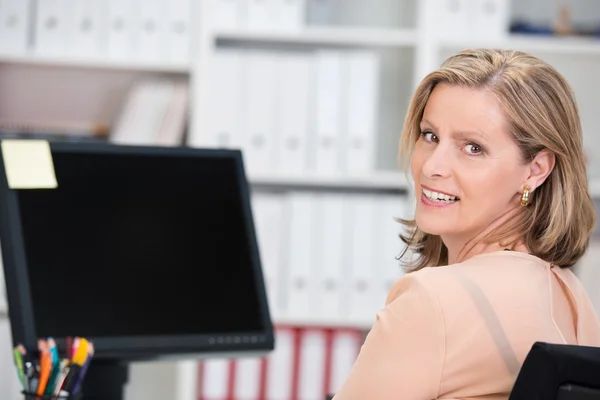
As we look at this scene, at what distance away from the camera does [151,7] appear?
2.76 metres

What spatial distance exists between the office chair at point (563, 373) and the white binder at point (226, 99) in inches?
74.0

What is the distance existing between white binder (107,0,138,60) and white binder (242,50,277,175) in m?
0.36

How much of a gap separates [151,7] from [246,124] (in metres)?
0.45

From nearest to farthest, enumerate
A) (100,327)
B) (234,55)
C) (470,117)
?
(470,117) → (100,327) → (234,55)

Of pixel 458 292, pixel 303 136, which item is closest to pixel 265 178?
pixel 303 136

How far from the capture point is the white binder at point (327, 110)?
275cm

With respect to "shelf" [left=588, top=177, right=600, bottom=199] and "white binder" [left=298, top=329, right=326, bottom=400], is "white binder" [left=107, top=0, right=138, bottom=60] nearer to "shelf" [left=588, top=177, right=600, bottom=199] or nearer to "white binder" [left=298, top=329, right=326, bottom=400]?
"white binder" [left=298, top=329, right=326, bottom=400]

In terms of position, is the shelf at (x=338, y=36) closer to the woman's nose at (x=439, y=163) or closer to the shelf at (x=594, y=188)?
the shelf at (x=594, y=188)

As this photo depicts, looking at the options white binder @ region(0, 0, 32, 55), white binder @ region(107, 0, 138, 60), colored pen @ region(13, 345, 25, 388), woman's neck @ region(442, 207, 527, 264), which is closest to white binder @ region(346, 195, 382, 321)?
white binder @ region(107, 0, 138, 60)

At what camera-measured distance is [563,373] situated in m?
0.95

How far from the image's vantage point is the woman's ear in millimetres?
1326

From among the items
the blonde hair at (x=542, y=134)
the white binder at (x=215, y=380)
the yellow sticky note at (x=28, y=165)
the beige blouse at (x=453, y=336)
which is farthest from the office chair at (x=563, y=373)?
the white binder at (x=215, y=380)

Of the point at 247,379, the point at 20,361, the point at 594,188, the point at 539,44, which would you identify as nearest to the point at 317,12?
the point at 539,44

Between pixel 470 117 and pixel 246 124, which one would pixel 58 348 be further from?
pixel 246 124
